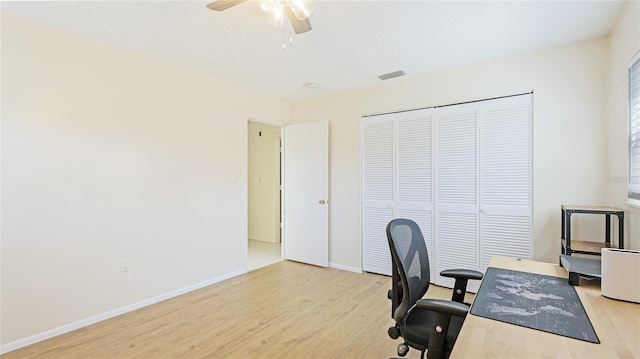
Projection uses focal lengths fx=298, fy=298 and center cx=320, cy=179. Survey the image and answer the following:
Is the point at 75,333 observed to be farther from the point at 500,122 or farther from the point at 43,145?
the point at 500,122

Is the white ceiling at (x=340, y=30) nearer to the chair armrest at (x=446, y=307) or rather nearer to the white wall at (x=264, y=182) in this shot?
the chair armrest at (x=446, y=307)

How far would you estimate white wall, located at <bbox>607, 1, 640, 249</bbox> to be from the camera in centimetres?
200

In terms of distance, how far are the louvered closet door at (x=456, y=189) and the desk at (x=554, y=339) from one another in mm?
2002

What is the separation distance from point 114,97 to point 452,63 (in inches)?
132

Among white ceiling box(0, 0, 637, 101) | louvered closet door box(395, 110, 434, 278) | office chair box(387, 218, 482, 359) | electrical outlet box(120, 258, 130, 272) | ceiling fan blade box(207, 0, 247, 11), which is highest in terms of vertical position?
white ceiling box(0, 0, 637, 101)

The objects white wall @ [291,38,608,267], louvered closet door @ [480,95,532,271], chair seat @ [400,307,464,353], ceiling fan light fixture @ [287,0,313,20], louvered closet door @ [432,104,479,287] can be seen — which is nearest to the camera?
chair seat @ [400,307,464,353]

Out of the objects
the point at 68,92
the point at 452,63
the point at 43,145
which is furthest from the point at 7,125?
the point at 452,63

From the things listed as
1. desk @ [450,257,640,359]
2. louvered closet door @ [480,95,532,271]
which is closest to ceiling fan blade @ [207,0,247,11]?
desk @ [450,257,640,359]

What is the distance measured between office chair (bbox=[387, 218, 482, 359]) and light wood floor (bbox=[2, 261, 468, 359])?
71cm

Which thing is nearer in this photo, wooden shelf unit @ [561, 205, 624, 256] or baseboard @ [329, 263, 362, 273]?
wooden shelf unit @ [561, 205, 624, 256]

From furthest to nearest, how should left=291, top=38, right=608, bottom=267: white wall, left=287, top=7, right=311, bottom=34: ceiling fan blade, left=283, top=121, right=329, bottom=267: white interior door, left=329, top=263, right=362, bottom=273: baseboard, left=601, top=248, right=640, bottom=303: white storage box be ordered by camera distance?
left=283, top=121, right=329, bottom=267: white interior door
left=329, top=263, right=362, bottom=273: baseboard
left=291, top=38, right=608, bottom=267: white wall
left=287, top=7, right=311, bottom=34: ceiling fan blade
left=601, top=248, right=640, bottom=303: white storage box

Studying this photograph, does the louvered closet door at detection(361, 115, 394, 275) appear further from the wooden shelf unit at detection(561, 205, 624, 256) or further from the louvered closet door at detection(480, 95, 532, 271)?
the wooden shelf unit at detection(561, 205, 624, 256)

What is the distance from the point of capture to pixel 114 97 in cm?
275

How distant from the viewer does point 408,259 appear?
1.65m
